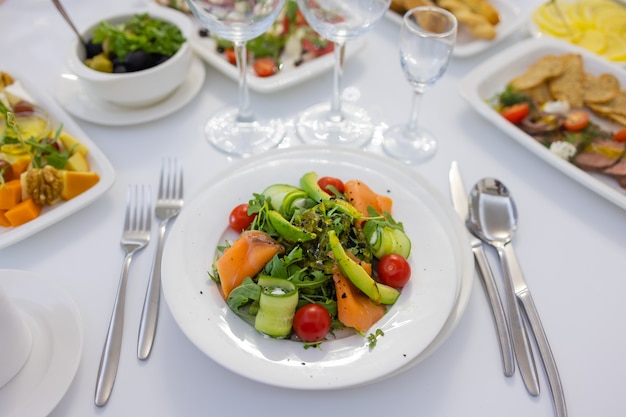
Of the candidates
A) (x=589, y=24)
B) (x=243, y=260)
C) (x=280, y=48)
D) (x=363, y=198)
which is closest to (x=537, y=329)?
(x=363, y=198)

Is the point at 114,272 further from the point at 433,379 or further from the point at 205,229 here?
the point at 433,379

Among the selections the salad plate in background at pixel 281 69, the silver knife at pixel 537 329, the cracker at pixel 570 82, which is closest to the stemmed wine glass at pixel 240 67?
the salad plate in background at pixel 281 69

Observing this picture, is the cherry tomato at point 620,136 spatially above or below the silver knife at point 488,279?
above

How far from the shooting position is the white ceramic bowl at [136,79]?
132cm

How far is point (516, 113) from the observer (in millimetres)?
1403

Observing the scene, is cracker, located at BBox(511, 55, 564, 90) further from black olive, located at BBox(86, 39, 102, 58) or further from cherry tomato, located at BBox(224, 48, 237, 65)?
black olive, located at BBox(86, 39, 102, 58)

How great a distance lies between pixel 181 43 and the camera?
1442 mm

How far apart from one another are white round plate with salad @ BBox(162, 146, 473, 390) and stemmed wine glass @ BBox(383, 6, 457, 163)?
0.22 m

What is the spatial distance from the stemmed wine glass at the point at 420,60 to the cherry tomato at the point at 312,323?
603mm

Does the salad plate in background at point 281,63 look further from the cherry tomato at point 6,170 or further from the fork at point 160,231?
the cherry tomato at point 6,170

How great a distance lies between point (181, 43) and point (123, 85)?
0.70 feet

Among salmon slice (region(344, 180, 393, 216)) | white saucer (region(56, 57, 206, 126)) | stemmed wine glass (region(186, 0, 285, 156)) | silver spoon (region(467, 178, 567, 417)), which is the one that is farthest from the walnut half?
silver spoon (region(467, 178, 567, 417))

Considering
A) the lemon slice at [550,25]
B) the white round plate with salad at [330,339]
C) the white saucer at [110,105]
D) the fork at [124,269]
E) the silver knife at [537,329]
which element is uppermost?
the lemon slice at [550,25]

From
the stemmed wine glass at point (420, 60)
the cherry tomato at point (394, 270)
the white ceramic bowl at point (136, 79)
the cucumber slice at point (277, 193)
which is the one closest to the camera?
the cherry tomato at point (394, 270)
